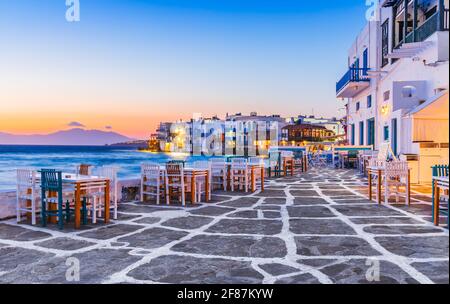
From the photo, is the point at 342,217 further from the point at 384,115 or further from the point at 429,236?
the point at 384,115

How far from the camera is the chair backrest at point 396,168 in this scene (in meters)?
8.34

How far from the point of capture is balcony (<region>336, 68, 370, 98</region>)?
2042cm

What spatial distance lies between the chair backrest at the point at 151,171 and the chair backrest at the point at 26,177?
9.43ft

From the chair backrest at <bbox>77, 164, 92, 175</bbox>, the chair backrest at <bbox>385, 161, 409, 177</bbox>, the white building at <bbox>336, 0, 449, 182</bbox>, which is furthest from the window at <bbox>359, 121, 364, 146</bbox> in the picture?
the chair backrest at <bbox>77, 164, 92, 175</bbox>

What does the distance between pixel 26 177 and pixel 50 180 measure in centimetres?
79

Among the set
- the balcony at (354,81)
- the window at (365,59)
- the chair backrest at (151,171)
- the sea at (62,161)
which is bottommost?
the sea at (62,161)

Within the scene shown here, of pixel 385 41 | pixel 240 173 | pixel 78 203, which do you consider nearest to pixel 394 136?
pixel 385 41

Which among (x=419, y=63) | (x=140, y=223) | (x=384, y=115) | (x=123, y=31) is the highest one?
(x=123, y=31)

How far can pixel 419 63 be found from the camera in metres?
13.2

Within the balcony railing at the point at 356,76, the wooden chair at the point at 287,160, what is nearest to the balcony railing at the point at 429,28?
the wooden chair at the point at 287,160

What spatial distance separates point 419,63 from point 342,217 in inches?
365

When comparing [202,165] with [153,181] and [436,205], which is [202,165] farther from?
[436,205]

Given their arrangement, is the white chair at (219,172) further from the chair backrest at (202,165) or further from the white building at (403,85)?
the white building at (403,85)
